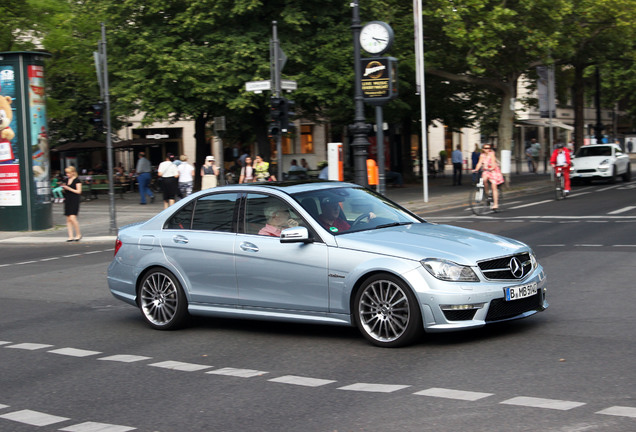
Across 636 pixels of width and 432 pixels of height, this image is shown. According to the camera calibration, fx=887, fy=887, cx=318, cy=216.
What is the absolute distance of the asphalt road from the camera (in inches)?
218

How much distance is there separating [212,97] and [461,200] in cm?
951

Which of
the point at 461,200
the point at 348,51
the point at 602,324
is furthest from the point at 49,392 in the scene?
the point at 348,51

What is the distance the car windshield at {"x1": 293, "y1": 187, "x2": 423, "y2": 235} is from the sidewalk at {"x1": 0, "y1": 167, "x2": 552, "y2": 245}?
13959 millimetres


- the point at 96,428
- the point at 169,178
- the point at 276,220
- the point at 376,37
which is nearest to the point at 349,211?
the point at 276,220

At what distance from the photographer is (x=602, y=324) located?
27.2ft

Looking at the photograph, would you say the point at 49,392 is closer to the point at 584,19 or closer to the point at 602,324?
the point at 602,324

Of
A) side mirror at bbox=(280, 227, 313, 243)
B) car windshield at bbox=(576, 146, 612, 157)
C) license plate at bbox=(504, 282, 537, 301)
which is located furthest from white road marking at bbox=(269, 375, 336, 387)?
car windshield at bbox=(576, 146, 612, 157)

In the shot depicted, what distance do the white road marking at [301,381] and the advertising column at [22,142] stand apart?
19896 mm

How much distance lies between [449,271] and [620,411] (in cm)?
232

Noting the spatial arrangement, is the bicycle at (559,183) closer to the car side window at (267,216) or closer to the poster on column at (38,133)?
the poster on column at (38,133)

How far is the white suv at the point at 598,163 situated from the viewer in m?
36.3

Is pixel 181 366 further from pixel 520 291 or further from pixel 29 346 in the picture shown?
pixel 520 291

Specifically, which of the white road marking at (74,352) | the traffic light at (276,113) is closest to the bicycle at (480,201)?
the traffic light at (276,113)

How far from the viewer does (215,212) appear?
9039 millimetres
